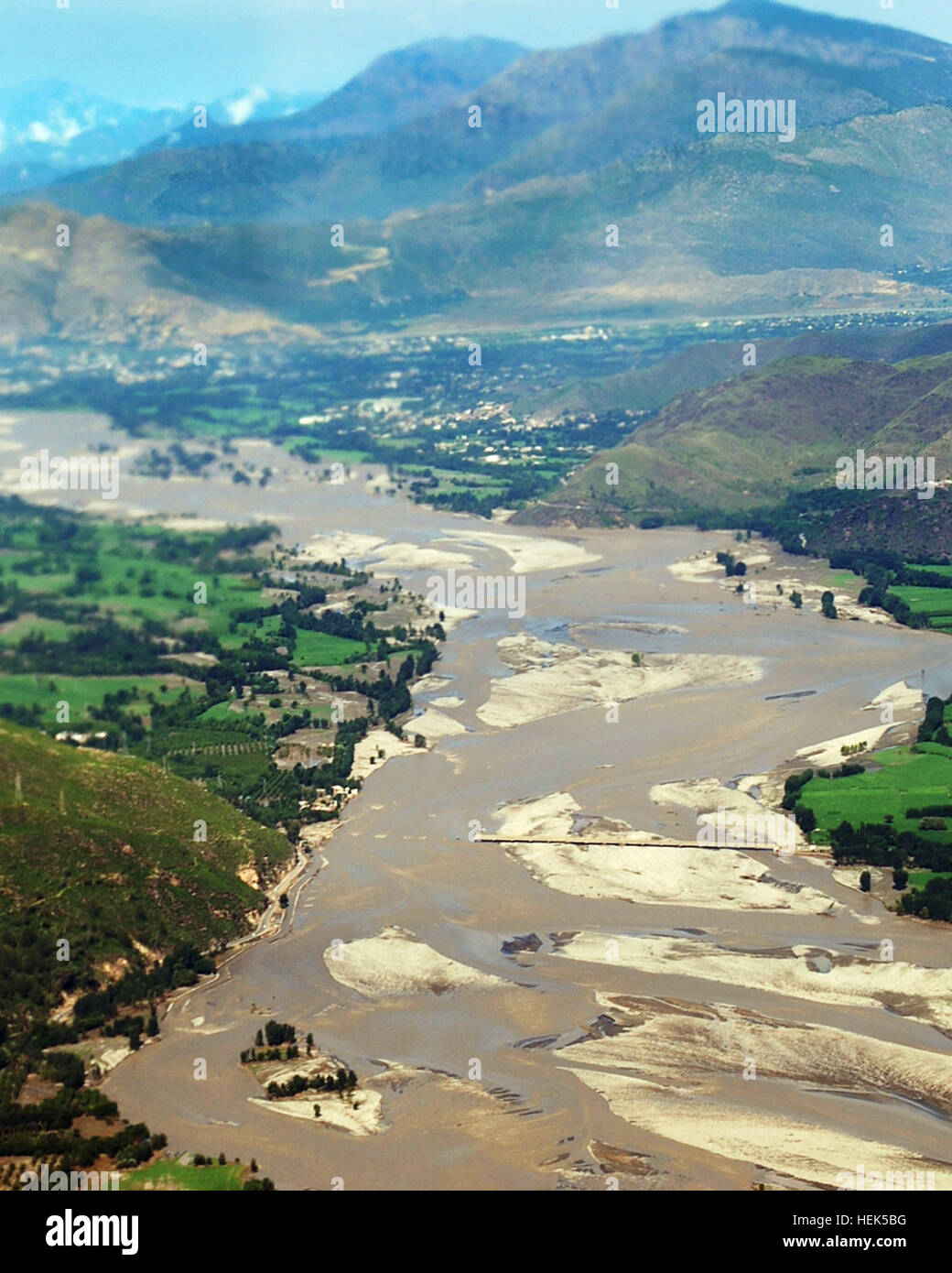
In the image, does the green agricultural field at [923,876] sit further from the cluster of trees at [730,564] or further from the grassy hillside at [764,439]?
the grassy hillside at [764,439]

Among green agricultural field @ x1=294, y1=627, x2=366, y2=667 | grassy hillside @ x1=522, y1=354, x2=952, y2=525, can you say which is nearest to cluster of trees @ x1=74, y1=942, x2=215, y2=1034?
green agricultural field @ x1=294, y1=627, x2=366, y2=667

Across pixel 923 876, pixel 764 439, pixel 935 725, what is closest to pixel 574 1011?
pixel 923 876

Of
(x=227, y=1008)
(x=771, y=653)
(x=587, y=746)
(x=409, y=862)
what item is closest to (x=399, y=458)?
(x=771, y=653)

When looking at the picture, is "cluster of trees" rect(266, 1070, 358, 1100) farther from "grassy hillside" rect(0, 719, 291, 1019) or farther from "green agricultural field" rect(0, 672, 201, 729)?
"green agricultural field" rect(0, 672, 201, 729)

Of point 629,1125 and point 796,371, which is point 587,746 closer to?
point 629,1125

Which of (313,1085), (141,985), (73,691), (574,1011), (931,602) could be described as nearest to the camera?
(313,1085)

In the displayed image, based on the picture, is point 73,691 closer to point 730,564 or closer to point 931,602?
point 931,602

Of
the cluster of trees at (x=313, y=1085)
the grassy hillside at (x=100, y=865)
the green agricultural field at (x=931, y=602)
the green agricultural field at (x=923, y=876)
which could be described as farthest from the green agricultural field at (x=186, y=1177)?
the green agricultural field at (x=931, y=602)
